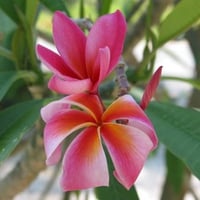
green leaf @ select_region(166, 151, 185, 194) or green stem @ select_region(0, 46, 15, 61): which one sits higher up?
green stem @ select_region(0, 46, 15, 61)

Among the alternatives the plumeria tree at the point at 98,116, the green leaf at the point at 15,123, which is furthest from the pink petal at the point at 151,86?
the green leaf at the point at 15,123

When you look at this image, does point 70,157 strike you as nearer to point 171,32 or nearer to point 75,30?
point 75,30

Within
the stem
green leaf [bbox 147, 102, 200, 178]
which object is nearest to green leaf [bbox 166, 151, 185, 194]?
green leaf [bbox 147, 102, 200, 178]

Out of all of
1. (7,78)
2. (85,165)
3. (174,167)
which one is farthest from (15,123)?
(174,167)

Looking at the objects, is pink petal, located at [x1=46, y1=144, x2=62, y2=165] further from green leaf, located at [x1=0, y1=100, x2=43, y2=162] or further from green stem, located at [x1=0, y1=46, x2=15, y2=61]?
green stem, located at [x1=0, y1=46, x2=15, y2=61]

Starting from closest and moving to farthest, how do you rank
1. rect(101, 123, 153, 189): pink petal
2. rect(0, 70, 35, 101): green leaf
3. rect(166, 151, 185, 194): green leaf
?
rect(101, 123, 153, 189): pink petal
rect(0, 70, 35, 101): green leaf
rect(166, 151, 185, 194): green leaf

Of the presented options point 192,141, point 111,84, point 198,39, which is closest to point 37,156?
point 111,84
